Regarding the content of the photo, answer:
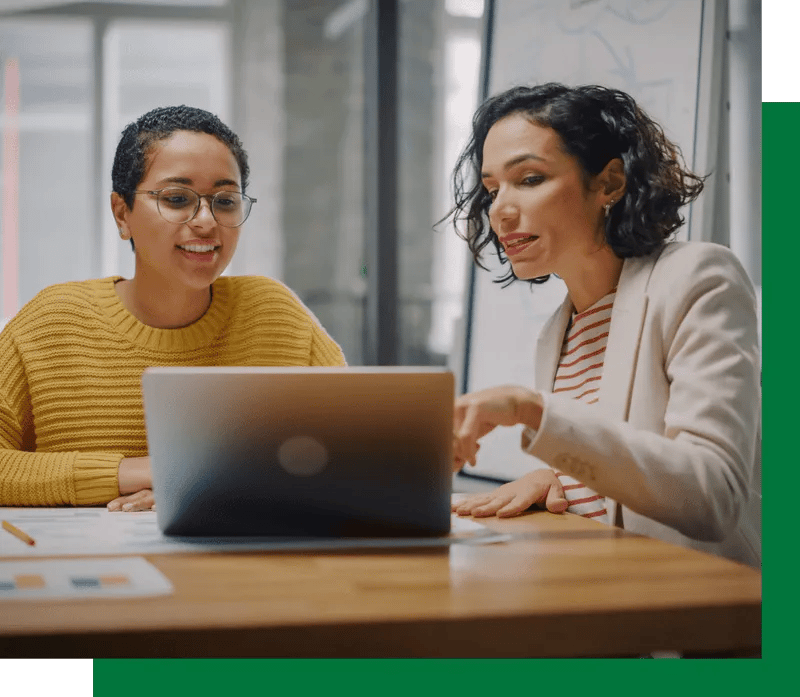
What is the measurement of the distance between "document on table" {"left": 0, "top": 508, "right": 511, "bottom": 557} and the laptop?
23mm

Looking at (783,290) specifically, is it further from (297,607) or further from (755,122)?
(297,607)

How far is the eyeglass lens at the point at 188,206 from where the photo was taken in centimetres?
174

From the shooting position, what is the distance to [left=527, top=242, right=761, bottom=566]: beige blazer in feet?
3.93

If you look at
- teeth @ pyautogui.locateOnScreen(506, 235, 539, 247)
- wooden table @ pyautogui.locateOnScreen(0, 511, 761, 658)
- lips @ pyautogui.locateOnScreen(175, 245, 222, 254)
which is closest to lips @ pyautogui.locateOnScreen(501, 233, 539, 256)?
teeth @ pyautogui.locateOnScreen(506, 235, 539, 247)

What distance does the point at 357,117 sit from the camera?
486cm

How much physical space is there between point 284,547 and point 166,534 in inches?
6.4

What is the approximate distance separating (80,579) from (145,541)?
0.22 m

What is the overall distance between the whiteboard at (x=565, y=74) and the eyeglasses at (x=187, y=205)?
2.10ft

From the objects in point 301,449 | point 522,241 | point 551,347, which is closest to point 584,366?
point 551,347

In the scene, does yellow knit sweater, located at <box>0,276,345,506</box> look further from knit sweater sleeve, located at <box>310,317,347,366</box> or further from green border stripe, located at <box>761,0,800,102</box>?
green border stripe, located at <box>761,0,800,102</box>

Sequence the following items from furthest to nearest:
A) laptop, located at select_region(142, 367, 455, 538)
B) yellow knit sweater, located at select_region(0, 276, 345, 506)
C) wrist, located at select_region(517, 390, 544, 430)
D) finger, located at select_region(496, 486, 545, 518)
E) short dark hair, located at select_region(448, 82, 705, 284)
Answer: yellow knit sweater, located at select_region(0, 276, 345, 506)
short dark hair, located at select_region(448, 82, 705, 284)
finger, located at select_region(496, 486, 545, 518)
wrist, located at select_region(517, 390, 544, 430)
laptop, located at select_region(142, 367, 455, 538)

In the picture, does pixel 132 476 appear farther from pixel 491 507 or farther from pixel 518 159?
pixel 518 159

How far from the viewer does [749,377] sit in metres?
1.31

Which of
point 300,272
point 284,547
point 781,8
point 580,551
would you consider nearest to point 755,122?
point 781,8
